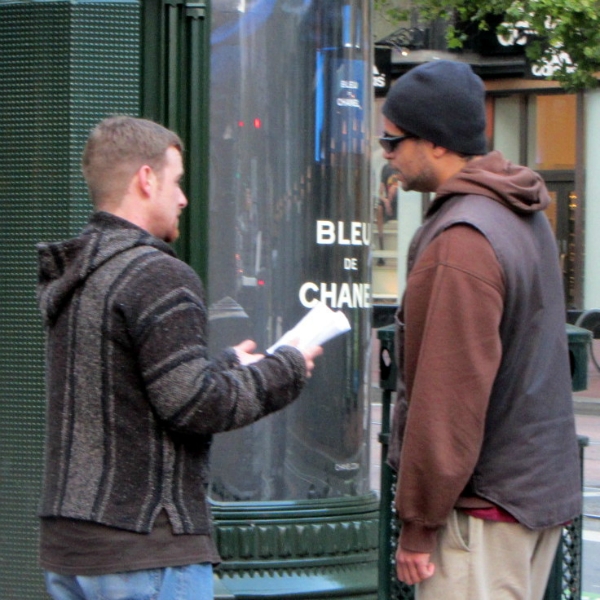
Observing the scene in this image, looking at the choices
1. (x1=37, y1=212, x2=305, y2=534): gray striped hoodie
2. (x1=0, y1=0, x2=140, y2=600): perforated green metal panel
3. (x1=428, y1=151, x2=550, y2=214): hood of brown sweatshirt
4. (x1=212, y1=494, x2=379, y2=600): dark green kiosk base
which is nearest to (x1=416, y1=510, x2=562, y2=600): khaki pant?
(x1=37, y1=212, x2=305, y2=534): gray striped hoodie

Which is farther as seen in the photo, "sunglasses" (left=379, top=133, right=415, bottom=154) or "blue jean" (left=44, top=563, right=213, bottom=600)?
"sunglasses" (left=379, top=133, right=415, bottom=154)

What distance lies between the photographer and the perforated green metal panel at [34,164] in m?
4.21

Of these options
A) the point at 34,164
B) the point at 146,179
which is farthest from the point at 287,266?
the point at 146,179

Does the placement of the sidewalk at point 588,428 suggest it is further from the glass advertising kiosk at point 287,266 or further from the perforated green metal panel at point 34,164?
the perforated green metal panel at point 34,164

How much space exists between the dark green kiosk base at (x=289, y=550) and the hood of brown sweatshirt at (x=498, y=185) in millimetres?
2089

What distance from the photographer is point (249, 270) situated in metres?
4.52

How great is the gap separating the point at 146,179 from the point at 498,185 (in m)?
0.76

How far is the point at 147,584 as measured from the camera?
2.37 meters

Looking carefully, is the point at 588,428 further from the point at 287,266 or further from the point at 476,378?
the point at 476,378

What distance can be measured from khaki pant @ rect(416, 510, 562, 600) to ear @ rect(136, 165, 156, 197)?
936 mm

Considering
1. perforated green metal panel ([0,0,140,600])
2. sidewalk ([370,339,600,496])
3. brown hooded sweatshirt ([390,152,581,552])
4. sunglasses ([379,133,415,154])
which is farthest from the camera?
sidewalk ([370,339,600,496])

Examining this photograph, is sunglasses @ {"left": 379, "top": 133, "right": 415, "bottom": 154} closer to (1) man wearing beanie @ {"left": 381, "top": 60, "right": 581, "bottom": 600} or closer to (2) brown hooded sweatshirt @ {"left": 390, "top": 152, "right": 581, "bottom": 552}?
(1) man wearing beanie @ {"left": 381, "top": 60, "right": 581, "bottom": 600}

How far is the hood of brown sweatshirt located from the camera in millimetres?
2615

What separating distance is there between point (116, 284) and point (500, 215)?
833mm
